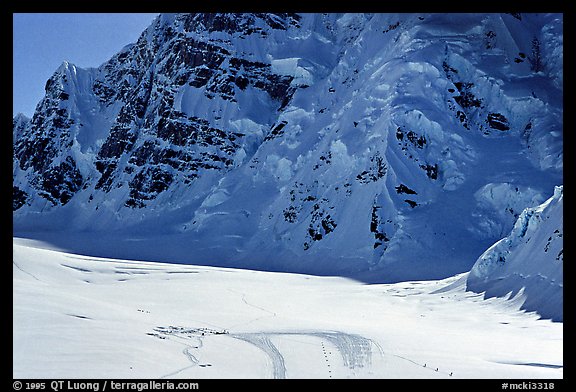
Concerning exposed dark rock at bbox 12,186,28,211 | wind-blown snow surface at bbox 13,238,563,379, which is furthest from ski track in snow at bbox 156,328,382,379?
exposed dark rock at bbox 12,186,28,211

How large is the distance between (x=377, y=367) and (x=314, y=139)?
51.8 m

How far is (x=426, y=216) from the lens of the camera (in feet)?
147

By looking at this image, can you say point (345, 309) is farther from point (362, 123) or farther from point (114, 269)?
point (362, 123)

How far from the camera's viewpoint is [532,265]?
72.1 ft

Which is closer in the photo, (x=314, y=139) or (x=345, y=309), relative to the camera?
(x=345, y=309)

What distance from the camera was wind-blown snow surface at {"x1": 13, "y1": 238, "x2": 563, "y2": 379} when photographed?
32.5ft

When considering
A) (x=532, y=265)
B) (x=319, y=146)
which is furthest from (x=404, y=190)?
(x=532, y=265)

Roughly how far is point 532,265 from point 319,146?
3892 cm

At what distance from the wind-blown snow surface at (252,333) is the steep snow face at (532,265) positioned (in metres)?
0.80

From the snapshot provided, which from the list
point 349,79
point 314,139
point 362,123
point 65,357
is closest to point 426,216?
point 362,123

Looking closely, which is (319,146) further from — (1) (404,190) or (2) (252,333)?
(2) (252,333)

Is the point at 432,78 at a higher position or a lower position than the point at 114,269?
higher

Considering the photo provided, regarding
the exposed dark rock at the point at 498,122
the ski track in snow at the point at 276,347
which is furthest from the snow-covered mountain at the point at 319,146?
the ski track in snow at the point at 276,347

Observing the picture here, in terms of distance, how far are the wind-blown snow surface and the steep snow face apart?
2.62 feet
